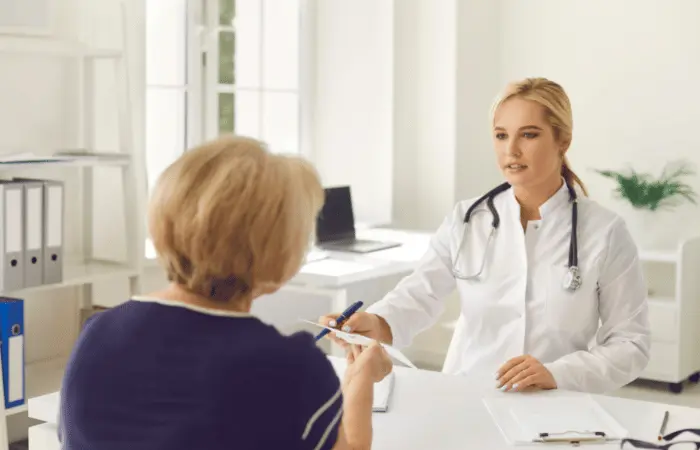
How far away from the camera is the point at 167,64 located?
13.9 ft

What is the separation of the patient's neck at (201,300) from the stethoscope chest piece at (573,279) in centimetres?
115

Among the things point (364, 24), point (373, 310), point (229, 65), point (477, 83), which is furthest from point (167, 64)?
point (373, 310)

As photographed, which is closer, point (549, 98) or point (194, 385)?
point (194, 385)

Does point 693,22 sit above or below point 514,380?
above

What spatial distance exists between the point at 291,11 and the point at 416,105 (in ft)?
2.59

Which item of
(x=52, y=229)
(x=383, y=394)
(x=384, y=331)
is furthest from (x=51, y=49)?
(x=383, y=394)

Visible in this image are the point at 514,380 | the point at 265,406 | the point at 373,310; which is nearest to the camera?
the point at 265,406

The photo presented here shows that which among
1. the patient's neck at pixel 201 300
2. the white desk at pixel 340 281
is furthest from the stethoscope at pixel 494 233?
the patient's neck at pixel 201 300

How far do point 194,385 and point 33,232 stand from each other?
2.17m

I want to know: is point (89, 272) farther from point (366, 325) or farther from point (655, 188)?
point (655, 188)

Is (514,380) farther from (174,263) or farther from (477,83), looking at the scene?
(477,83)

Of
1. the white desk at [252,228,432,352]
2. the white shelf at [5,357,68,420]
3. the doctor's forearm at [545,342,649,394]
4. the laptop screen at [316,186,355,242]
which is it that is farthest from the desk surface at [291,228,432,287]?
the doctor's forearm at [545,342,649,394]

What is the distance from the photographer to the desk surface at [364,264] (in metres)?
3.43

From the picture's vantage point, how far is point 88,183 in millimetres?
3730
